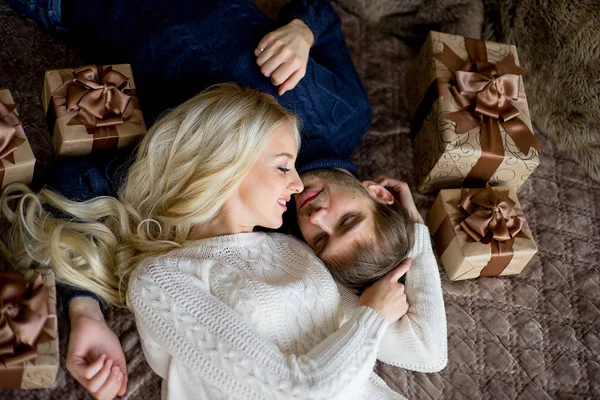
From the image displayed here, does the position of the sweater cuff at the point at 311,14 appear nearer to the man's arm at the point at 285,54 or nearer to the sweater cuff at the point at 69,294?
the man's arm at the point at 285,54

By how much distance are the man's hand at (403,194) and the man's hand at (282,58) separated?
33 cm

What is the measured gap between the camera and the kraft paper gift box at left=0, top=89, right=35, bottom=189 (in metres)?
1.38

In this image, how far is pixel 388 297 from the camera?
1479 millimetres

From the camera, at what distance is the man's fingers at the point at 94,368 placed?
50.6 inches

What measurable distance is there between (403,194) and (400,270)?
248 millimetres

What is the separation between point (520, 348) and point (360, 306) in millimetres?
405

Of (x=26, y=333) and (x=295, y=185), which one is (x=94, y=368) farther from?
(x=295, y=185)

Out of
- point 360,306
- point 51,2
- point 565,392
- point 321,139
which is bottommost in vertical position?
point 565,392

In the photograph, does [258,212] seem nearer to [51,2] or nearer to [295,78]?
[295,78]

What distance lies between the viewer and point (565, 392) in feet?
4.99

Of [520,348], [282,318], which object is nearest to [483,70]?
[520,348]

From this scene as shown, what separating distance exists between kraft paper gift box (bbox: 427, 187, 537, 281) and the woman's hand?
0.16 m

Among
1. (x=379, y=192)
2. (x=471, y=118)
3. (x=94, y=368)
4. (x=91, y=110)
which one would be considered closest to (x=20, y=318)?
(x=94, y=368)

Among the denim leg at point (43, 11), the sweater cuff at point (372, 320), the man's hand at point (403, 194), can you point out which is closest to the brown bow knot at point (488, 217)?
the man's hand at point (403, 194)
